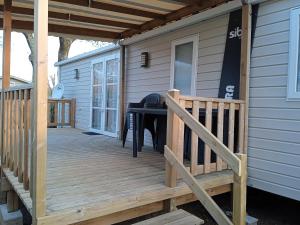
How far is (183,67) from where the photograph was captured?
16.4 ft

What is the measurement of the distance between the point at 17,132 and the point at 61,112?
6.47 m

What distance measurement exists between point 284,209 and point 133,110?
2531 mm

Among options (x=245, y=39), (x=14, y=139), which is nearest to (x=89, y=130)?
(x=14, y=139)

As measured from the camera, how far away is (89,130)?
8.45 meters

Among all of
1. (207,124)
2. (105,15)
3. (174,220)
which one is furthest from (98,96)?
(174,220)

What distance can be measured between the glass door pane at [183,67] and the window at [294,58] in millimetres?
1752

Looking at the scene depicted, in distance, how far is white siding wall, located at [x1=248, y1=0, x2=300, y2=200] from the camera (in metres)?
3.30

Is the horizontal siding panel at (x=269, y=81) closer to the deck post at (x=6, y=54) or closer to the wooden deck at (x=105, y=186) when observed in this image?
the wooden deck at (x=105, y=186)

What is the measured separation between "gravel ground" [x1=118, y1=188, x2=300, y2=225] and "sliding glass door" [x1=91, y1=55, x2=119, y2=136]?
3.41 meters

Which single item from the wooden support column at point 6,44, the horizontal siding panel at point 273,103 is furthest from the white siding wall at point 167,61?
the wooden support column at point 6,44

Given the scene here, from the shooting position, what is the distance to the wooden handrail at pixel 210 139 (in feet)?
6.46

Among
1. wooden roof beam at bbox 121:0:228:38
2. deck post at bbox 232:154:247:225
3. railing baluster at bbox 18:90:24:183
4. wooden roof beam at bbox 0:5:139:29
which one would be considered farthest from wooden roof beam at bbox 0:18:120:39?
deck post at bbox 232:154:247:225

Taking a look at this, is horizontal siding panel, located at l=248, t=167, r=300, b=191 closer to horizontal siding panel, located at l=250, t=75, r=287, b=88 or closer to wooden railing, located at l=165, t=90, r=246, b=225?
wooden railing, located at l=165, t=90, r=246, b=225

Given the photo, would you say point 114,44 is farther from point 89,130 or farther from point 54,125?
point 54,125
